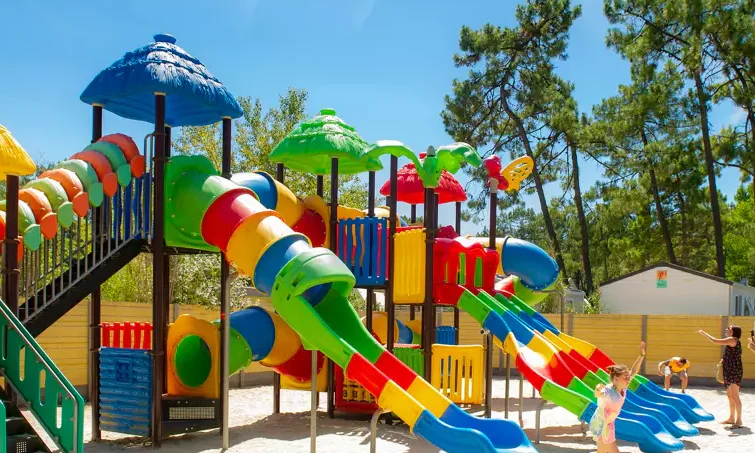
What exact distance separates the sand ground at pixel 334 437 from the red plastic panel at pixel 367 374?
172cm

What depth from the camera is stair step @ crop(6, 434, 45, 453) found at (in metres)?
7.26

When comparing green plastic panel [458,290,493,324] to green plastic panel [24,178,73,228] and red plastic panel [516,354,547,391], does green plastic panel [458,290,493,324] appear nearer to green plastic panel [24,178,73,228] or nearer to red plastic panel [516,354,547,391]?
red plastic panel [516,354,547,391]


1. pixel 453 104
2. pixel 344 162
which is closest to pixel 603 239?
pixel 453 104

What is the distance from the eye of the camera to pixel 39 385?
24.9ft

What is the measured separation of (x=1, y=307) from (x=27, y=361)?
0.56 m

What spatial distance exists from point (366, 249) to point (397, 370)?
2.98 metres

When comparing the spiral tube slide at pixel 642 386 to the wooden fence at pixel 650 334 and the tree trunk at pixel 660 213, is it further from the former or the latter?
the tree trunk at pixel 660 213

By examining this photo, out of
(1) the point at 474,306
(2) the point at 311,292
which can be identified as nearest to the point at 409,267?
(1) the point at 474,306

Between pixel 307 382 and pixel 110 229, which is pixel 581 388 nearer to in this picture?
pixel 307 382

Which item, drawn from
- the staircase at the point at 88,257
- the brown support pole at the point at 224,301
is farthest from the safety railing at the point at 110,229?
the brown support pole at the point at 224,301

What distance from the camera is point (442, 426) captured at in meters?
8.17

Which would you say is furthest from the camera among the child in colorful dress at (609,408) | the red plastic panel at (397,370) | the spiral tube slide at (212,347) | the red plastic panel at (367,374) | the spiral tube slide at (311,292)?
the spiral tube slide at (212,347)

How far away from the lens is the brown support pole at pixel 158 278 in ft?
31.9

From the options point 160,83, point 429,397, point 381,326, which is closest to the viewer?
point 429,397
